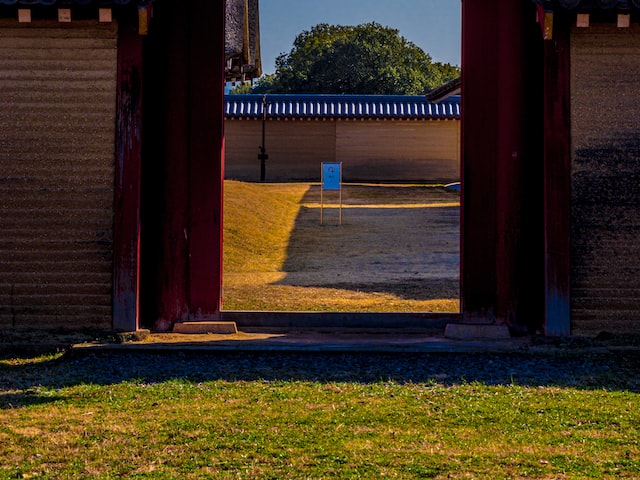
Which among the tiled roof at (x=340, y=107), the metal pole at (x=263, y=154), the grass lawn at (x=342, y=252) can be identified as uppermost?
the tiled roof at (x=340, y=107)

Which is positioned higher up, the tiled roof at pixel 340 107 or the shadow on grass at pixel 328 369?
the tiled roof at pixel 340 107

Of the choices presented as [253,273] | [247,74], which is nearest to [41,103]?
[253,273]

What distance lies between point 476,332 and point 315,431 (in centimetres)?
403

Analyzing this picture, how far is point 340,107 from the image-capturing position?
1606 inches

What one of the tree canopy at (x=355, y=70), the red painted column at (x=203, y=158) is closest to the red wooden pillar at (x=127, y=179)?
the red painted column at (x=203, y=158)

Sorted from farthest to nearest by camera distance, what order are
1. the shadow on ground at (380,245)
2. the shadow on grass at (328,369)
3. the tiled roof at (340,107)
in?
the tiled roof at (340,107) → the shadow on ground at (380,245) → the shadow on grass at (328,369)

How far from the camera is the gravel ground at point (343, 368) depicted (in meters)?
7.38

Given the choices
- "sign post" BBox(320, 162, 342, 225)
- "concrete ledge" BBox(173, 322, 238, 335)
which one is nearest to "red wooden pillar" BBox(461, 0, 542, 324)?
"concrete ledge" BBox(173, 322, 238, 335)

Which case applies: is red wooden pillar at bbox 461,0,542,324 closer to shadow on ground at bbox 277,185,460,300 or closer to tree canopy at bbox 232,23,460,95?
shadow on ground at bbox 277,185,460,300

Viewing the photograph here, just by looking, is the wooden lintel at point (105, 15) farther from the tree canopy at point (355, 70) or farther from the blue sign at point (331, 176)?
the tree canopy at point (355, 70)

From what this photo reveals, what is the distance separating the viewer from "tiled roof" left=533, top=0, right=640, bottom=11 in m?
8.92

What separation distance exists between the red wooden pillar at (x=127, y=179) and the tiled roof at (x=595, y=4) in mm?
3858

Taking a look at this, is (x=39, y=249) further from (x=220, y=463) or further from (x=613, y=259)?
(x=613, y=259)

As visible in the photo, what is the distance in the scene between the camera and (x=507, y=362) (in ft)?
26.6
